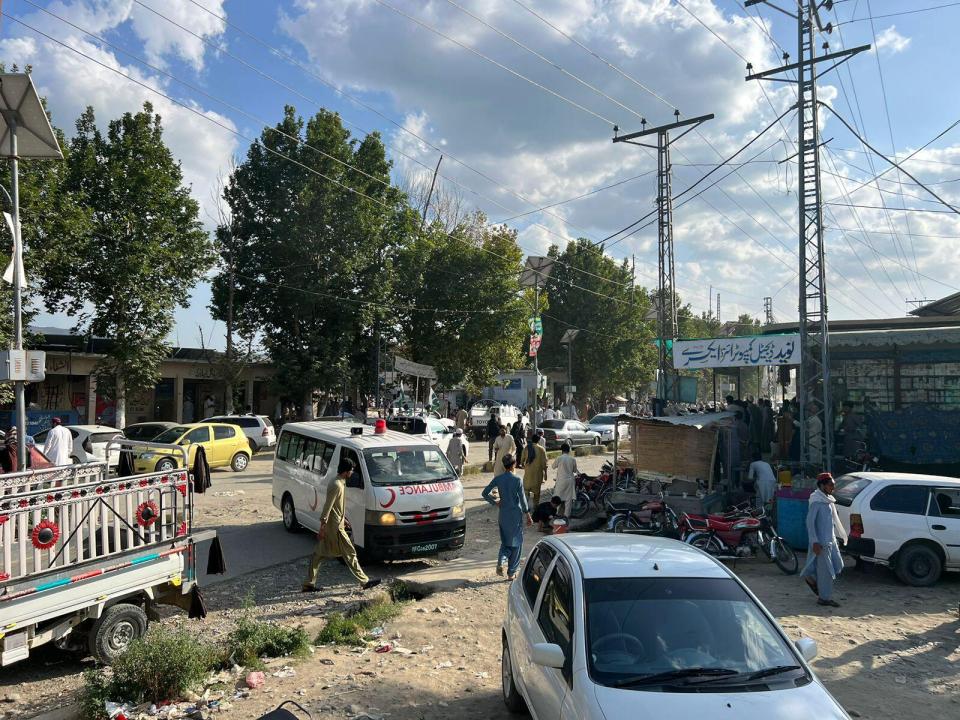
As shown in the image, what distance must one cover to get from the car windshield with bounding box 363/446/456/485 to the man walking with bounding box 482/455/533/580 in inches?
43.1

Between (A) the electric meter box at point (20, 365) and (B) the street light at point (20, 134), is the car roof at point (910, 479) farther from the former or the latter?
(B) the street light at point (20, 134)

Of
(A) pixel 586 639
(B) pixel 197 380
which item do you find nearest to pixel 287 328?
(B) pixel 197 380

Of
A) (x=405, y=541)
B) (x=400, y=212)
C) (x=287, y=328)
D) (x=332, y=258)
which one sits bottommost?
(x=405, y=541)

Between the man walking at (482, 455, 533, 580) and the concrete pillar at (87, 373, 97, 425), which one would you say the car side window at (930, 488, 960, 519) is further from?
the concrete pillar at (87, 373, 97, 425)

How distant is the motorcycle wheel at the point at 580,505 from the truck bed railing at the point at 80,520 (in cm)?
912

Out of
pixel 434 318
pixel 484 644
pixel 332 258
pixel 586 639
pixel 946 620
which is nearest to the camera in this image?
pixel 586 639

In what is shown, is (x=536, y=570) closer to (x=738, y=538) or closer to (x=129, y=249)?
(x=738, y=538)

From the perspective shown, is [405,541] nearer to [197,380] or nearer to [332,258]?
[332,258]

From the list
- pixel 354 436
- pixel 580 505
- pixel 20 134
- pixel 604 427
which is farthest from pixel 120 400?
pixel 604 427

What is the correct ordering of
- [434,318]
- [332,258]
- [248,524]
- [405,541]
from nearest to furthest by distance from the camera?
[405,541], [248,524], [332,258], [434,318]

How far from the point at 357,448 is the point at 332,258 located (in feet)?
77.7

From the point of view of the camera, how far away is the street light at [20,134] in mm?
10227

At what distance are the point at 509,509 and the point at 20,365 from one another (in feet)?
25.6

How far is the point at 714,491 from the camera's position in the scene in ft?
46.3
